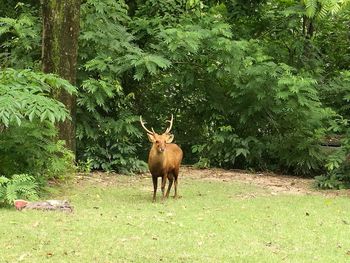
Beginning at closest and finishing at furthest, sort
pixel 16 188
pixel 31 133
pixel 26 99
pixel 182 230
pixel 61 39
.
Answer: pixel 182 230, pixel 16 188, pixel 26 99, pixel 31 133, pixel 61 39

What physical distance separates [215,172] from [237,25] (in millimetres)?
4317

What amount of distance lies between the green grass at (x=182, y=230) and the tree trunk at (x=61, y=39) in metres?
2.27

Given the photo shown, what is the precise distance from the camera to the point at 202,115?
48.4ft

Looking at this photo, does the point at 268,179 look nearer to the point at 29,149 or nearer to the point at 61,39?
the point at 61,39

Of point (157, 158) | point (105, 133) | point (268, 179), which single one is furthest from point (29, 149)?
point (268, 179)

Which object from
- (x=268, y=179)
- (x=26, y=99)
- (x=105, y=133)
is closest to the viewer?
(x=26, y=99)

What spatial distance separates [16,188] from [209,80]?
7.17 metres

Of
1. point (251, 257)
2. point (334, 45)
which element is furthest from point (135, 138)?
point (251, 257)

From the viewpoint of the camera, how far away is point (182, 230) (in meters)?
7.11

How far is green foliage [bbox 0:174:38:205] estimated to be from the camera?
26.1 feet

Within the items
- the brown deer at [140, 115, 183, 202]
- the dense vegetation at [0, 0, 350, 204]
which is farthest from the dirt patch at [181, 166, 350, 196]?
the brown deer at [140, 115, 183, 202]

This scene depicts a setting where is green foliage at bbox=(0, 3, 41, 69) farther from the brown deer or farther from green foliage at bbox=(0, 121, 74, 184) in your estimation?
the brown deer

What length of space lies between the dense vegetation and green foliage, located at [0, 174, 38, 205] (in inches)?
143

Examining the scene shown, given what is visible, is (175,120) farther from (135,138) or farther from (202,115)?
(135,138)
